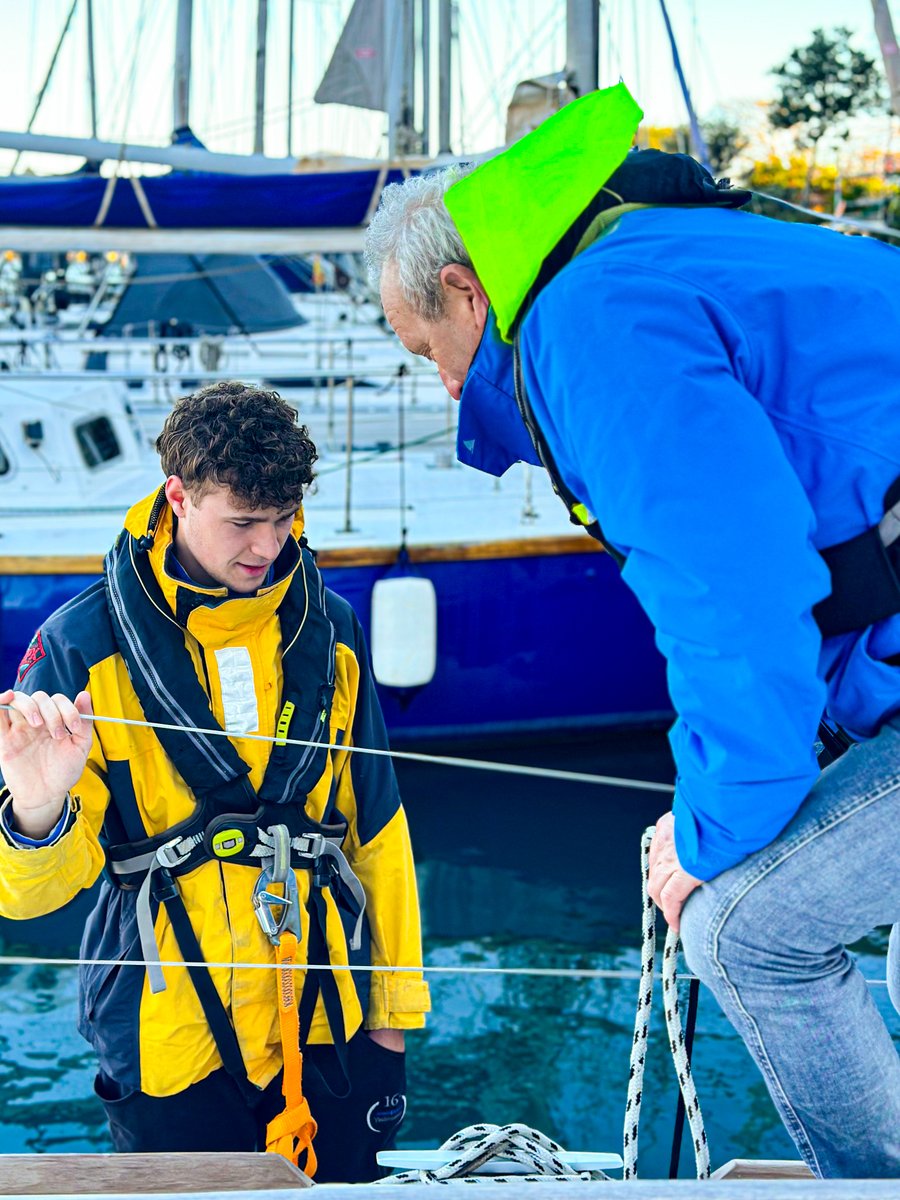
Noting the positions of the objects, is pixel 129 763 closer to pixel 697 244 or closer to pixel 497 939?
pixel 697 244

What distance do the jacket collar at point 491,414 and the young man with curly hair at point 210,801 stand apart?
1.54ft

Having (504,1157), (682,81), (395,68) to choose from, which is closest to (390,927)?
(504,1157)

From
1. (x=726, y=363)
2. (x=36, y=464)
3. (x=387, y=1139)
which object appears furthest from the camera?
(x=36, y=464)

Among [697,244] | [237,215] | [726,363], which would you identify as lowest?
[726,363]


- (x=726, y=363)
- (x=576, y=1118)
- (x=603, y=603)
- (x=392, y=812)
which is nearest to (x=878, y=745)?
(x=726, y=363)

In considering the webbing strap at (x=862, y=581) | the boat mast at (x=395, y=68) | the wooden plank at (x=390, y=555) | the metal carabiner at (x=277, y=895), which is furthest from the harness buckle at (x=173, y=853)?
the boat mast at (x=395, y=68)

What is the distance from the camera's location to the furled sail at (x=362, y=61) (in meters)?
8.72

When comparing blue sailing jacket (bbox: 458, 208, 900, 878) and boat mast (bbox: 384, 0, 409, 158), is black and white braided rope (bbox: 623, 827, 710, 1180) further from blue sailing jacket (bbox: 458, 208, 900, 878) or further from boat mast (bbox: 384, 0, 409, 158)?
boat mast (bbox: 384, 0, 409, 158)

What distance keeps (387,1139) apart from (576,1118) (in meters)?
2.12

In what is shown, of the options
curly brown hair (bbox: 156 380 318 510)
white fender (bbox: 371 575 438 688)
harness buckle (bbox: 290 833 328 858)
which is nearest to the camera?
curly brown hair (bbox: 156 380 318 510)

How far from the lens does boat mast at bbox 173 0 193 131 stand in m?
11.5

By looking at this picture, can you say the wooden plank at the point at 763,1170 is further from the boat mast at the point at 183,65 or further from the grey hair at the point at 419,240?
the boat mast at the point at 183,65

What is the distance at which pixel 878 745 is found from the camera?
141 centimetres

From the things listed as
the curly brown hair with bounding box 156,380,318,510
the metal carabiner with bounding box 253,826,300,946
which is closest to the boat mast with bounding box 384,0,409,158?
the curly brown hair with bounding box 156,380,318,510
